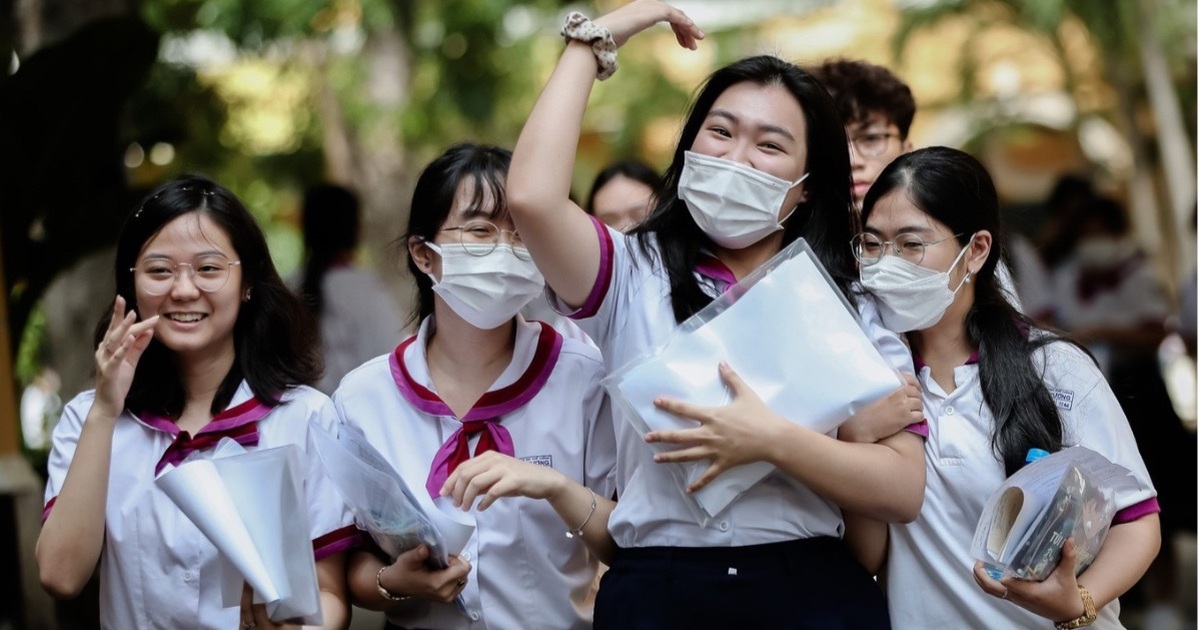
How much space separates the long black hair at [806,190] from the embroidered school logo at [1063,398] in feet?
1.54

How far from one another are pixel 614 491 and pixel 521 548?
0.79ft

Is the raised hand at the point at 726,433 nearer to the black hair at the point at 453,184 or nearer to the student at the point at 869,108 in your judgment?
the black hair at the point at 453,184

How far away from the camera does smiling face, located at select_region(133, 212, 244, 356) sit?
2.93 meters

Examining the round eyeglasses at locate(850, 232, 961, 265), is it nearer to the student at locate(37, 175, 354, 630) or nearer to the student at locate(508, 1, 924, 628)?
the student at locate(508, 1, 924, 628)

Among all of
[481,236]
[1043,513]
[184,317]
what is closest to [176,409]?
[184,317]

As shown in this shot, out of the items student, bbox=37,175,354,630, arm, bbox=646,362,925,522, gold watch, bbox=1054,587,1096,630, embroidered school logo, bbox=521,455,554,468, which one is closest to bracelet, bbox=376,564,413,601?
student, bbox=37,175,354,630

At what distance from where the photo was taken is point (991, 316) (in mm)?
2953

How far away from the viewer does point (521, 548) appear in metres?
2.88

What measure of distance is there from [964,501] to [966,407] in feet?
Result: 0.63

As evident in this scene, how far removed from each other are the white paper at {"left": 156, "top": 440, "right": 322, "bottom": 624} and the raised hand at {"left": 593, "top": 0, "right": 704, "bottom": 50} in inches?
39.1

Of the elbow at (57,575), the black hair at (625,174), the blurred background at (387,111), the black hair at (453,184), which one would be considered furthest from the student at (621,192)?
the elbow at (57,575)

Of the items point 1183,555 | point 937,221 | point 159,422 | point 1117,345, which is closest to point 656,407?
point 937,221

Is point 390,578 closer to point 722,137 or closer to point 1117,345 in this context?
point 722,137

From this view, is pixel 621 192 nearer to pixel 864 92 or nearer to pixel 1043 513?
pixel 864 92
